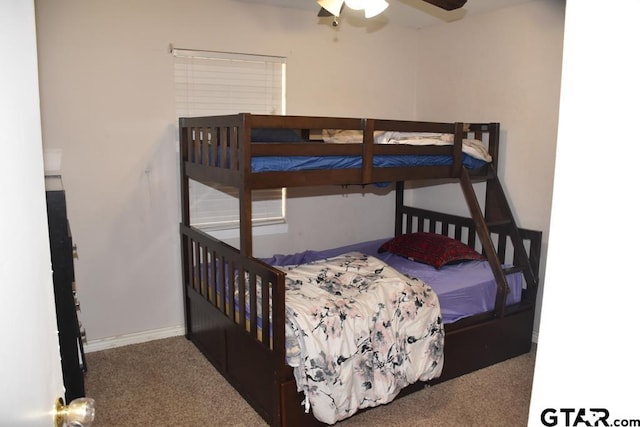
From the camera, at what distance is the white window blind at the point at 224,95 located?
129 inches

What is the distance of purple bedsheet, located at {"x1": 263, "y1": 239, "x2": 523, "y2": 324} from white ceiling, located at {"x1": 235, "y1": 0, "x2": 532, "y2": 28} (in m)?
1.70

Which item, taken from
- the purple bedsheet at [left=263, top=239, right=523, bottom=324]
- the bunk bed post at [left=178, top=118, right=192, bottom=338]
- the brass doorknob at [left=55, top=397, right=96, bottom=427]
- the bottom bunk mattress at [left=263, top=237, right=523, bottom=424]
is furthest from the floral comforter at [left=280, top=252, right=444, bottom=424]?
the brass doorknob at [left=55, top=397, right=96, bottom=427]

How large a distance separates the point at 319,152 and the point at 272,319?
0.85 m

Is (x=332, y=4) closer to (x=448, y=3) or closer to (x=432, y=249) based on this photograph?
(x=448, y=3)

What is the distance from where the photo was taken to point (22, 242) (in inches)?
26.1

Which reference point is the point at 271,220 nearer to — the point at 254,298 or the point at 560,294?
the point at 254,298

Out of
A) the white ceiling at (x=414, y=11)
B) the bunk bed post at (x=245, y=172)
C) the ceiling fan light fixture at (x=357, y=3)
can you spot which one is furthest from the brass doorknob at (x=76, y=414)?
the white ceiling at (x=414, y=11)

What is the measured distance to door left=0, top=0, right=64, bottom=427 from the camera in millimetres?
583

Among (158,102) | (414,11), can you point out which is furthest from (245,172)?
(414,11)

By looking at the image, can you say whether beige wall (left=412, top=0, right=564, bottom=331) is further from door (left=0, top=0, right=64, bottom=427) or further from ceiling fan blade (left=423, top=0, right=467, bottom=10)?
door (left=0, top=0, right=64, bottom=427)

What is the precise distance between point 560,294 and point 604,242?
92mm

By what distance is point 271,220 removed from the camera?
3.71 meters

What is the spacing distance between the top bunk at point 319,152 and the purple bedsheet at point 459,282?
23.9 inches

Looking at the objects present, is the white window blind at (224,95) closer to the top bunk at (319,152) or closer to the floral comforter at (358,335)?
the top bunk at (319,152)
